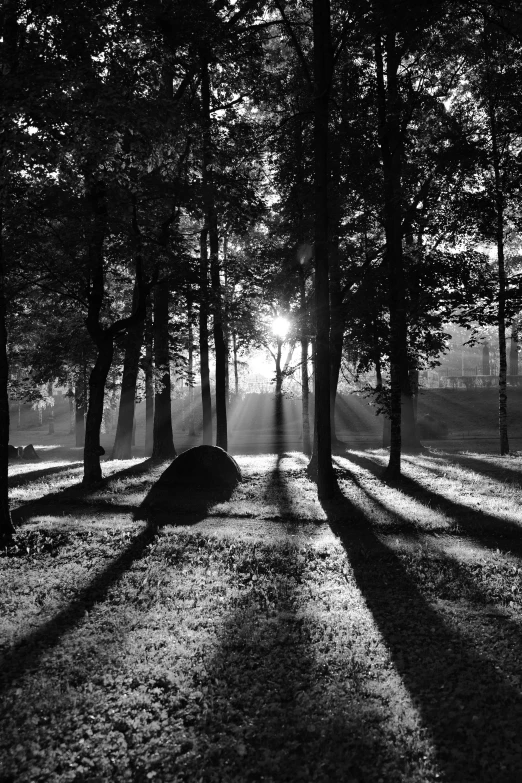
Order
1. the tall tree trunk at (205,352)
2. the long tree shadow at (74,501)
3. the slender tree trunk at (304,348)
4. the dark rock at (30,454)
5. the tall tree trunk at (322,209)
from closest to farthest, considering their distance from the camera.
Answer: the long tree shadow at (74,501)
the tall tree trunk at (322,209)
the slender tree trunk at (304,348)
the tall tree trunk at (205,352)
the dark rock at (30,454)

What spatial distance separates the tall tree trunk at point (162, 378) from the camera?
21422 millimetres

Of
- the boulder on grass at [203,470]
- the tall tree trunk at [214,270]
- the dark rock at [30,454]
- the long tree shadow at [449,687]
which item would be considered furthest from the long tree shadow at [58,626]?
the dark rock at [30,454]

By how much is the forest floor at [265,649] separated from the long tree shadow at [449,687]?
0.06 ft

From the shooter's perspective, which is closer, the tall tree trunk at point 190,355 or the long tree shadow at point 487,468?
the long tree shadow at point 487,468

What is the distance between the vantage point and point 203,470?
603 inches

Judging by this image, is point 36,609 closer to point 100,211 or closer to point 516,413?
point 100,211

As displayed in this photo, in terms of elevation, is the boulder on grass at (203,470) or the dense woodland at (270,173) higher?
the dense woodland at (270,173)

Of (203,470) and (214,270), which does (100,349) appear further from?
(214,270)

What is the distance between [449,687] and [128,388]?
20.1 m

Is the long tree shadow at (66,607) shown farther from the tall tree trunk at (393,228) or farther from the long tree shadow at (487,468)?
the long tree shadow at (487,468)

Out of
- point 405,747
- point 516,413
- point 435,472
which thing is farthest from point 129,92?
point 516,413

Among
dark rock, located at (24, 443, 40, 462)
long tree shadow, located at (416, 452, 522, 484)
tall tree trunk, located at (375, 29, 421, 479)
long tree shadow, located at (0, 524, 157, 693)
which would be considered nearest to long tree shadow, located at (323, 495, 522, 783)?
long tree shadow, located at (0, 524, 157, 693)

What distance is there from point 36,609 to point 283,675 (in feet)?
10.9

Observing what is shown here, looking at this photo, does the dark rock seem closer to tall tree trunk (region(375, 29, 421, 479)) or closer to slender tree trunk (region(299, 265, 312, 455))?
slender tree trunk (region(299, 265, 312, 455))
